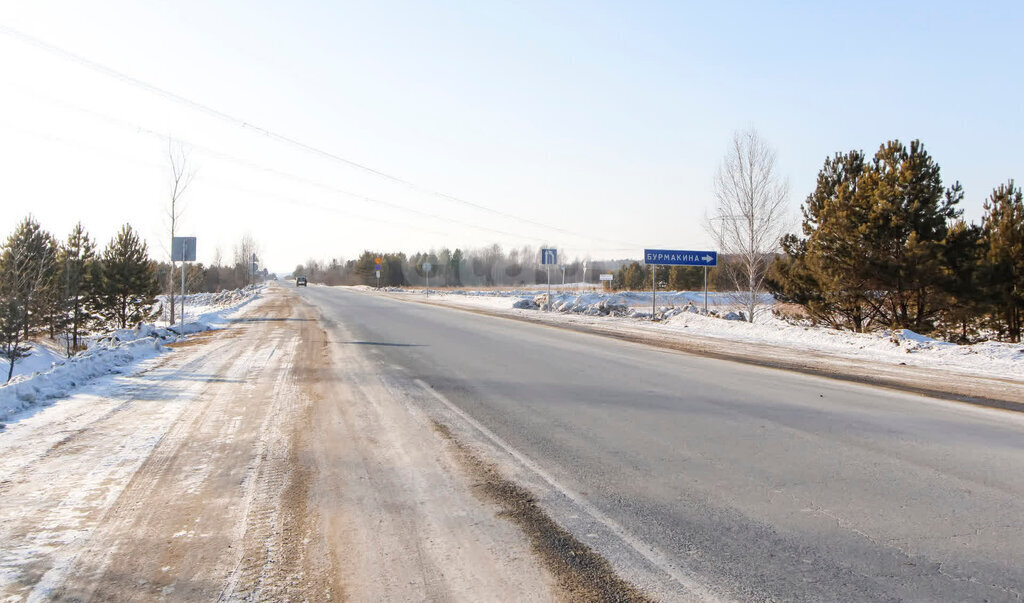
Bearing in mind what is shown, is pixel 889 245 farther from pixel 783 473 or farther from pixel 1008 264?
pixel 783 473

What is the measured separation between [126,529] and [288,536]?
107 centimetres

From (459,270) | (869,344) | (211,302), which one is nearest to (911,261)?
(869,344)

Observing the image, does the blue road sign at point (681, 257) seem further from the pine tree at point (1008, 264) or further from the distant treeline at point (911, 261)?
the pine tree at point (1008, 264)

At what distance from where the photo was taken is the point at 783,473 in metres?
4.86

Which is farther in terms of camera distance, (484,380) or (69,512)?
(484,380)

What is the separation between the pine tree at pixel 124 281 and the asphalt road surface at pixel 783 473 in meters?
35.4

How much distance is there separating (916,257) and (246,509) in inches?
757

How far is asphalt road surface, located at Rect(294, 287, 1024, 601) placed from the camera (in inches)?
126

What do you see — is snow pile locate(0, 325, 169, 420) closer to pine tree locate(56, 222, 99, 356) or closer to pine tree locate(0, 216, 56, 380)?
pine tree locate(0, 216, 56, 380)

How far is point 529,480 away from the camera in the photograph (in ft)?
15.4

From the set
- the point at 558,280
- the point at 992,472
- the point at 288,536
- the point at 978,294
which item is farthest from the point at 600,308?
the point at 558,280

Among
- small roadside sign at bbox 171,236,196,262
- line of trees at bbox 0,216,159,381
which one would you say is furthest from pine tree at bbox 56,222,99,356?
small roadside sign at bbox 171,236,196,262

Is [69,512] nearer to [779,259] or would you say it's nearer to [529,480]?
[529,480]

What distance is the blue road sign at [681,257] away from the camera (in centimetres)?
2548
